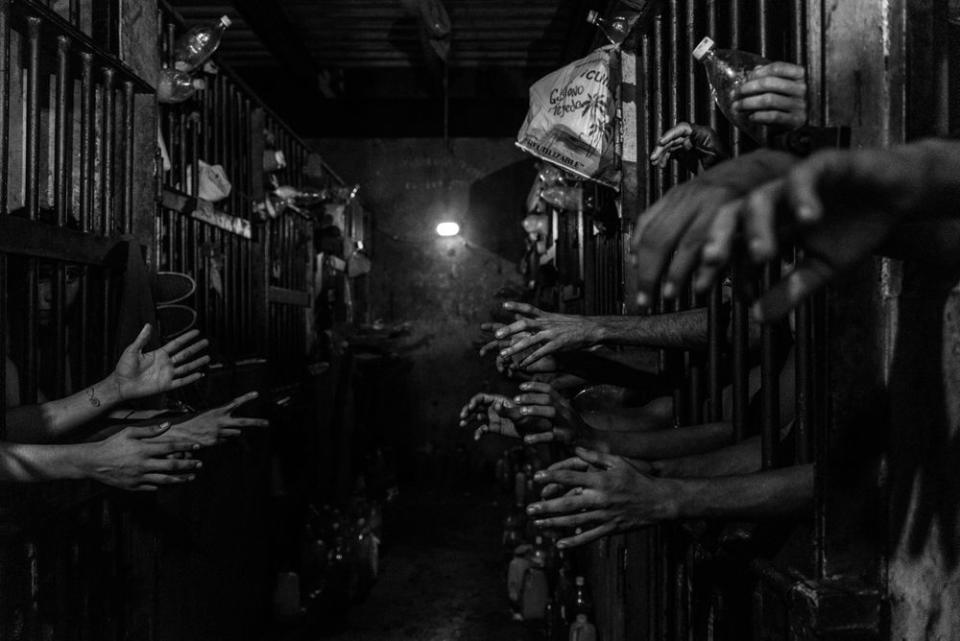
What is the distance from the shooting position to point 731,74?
2.04 m

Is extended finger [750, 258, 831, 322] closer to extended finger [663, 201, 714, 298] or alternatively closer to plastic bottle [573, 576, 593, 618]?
extended finger [663, 201, 714, 298]

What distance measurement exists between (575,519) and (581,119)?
2.58 m

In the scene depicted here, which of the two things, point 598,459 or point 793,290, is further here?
point 598,459

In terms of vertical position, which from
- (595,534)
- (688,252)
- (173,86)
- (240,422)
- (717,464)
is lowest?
(595,534)

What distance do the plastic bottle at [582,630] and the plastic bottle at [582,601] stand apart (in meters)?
0.12

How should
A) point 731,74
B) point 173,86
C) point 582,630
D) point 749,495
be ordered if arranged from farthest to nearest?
point 582,630, point 173,86, point 731,74, point 749,495

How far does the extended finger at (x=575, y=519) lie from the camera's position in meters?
1.71

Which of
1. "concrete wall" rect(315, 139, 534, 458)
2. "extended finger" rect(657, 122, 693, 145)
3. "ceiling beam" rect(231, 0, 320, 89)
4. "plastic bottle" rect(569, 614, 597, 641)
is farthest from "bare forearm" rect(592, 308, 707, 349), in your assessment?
"concrete wall" rect(315, 139, 534, 458)

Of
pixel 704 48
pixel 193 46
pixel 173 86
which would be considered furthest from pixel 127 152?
pixel 704 48

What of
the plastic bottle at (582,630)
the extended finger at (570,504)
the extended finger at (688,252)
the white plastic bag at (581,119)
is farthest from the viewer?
the plastic bottle at (582,630)

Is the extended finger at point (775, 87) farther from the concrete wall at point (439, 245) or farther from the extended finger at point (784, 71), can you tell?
the concrete wall at point (439, 245)

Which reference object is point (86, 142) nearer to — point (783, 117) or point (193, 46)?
point (193, 46)

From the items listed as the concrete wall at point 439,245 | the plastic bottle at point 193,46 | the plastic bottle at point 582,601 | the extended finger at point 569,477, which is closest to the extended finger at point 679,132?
the extended finger at point 569,477

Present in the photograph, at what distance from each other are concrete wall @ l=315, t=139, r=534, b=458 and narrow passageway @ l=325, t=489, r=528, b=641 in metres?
1.89
